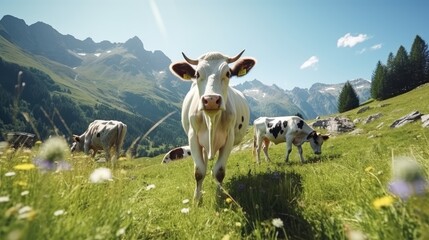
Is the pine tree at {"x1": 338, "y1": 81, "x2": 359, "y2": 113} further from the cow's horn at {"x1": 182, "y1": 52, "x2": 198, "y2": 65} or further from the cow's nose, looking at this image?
the cow's nose

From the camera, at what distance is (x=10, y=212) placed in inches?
87.9

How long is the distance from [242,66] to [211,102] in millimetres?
2293

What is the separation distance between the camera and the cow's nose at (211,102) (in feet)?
19.2

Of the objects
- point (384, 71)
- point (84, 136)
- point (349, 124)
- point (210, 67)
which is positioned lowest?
point (349, 124)

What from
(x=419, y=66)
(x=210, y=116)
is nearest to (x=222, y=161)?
(x=210, y=116)

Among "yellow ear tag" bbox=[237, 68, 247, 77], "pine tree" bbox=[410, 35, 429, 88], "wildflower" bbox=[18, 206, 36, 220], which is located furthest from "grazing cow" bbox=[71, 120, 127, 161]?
"pine tree" bbox=[410, 35, 429, 88]

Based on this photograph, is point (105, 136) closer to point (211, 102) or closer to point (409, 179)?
point (211, 102)

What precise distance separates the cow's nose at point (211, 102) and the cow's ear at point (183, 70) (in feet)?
7.02

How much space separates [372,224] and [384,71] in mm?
106744

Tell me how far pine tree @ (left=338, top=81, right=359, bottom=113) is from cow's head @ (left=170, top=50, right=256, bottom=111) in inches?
3872

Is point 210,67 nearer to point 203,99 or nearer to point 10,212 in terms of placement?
point 203,99

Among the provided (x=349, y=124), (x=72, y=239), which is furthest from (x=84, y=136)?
(x=349, y=124)

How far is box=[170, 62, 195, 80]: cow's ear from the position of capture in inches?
306

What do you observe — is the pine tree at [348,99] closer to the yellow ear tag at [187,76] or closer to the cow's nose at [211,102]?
the yellow ear tag at [187,76]
